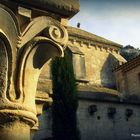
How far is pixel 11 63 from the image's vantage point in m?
2.61

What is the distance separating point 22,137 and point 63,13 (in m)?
0.97

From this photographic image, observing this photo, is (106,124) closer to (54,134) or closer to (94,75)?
(54,134)

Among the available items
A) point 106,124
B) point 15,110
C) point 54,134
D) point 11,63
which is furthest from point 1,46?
point 106,124

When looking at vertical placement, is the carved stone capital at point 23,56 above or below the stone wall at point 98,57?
below

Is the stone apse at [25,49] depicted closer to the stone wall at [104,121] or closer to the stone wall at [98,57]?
the stone wall at [104,121]

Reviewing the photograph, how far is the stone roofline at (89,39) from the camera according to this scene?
29531 millimetres

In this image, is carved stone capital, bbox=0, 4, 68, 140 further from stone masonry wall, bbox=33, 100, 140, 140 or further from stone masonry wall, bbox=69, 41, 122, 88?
stone masonry wall, bbox=69, 41, 122, 88

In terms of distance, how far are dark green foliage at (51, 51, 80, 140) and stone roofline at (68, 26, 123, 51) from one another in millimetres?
7885

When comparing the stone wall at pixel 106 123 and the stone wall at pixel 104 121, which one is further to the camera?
the stone wall at pixel 106 123

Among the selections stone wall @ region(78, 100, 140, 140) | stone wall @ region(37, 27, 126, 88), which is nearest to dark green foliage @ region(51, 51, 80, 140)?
stone wall @ region(78, 100, 140, 140)

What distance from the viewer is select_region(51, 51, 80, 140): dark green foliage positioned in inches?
731

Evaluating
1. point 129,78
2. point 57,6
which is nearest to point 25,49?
point 57,6

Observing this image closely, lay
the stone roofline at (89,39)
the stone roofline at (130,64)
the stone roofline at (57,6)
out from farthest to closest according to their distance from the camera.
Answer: the stone roofline at (89,39)
the stone roofline at (130,64)
the stone roofline at (57,6)

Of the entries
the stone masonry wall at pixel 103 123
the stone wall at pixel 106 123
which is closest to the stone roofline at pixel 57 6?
the stone masonry wall at pixel 103 123
